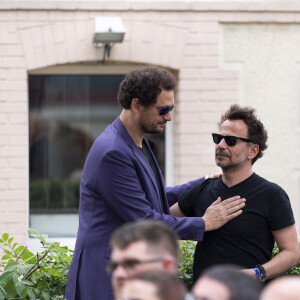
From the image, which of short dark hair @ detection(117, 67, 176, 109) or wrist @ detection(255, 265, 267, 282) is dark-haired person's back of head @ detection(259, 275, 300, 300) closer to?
wrist @ detection(255, 265, 267, 282)

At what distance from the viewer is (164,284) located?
2.09 m

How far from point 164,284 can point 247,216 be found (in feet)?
6.58

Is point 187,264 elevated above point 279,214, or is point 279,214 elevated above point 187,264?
point 279,214

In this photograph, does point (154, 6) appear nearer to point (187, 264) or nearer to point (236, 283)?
point (187, 264)

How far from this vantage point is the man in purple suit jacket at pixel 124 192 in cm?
390

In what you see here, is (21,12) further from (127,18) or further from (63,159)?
(63,159)

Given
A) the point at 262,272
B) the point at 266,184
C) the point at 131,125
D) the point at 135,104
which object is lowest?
the point at 262,272

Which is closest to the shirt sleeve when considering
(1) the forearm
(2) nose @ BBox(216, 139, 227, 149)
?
(1) the forearm

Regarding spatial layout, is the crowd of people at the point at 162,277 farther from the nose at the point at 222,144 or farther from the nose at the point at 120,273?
the nose at the point at 222,144

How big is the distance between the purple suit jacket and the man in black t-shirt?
0.17 m

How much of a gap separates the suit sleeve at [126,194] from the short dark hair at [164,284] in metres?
1.74

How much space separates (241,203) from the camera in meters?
4.02

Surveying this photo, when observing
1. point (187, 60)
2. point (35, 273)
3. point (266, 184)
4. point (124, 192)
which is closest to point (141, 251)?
point (124, 192)

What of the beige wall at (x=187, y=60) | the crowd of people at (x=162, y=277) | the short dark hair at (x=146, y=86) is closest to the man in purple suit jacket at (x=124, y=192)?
the short dark hair at (x=146, y=86)
